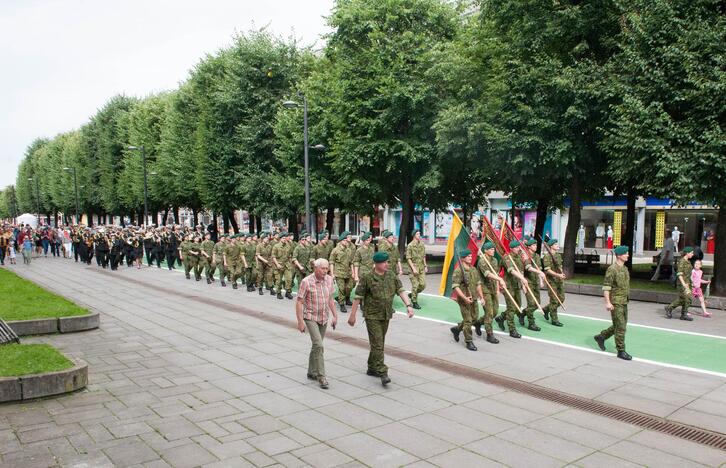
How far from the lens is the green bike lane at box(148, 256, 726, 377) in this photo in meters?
9.37

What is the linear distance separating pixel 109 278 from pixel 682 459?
23.0 m

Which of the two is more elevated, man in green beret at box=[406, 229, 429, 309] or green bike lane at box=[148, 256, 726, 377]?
man in green beret at box=[406, 229, 429, 309]

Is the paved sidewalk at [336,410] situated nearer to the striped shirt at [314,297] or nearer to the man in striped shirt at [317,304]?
the man in striped shirt at [317,304]

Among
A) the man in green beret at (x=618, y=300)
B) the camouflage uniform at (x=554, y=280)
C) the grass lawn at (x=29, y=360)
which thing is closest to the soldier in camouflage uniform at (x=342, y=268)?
the camouflage uniform at (x=554, y=280)

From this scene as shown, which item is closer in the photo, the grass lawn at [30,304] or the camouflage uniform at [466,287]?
the camouflage uniform at [466,287]

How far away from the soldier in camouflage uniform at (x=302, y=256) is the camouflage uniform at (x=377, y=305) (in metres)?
8.15

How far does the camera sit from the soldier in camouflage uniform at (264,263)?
17.8 metres

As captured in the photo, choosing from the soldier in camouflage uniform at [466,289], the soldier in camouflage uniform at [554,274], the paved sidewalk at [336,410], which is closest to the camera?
the paved sidewalk at [336,410]

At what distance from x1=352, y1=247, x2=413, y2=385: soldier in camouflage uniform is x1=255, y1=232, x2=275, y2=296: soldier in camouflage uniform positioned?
987cm

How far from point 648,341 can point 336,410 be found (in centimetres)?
708

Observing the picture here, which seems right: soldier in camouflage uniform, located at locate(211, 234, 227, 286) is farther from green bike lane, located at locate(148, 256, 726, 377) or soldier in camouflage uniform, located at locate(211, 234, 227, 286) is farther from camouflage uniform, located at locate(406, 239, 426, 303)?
green bike lane, located at locate(148, 256, 726, 377)

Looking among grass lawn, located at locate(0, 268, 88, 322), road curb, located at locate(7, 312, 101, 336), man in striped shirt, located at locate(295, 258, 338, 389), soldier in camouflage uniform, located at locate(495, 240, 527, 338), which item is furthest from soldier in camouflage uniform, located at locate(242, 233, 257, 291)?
man in striped shirt, located at locate(295, 258, 338, 389)

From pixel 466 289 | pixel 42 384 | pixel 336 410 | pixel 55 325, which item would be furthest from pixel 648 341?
pixel 55 325

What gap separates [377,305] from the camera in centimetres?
787
